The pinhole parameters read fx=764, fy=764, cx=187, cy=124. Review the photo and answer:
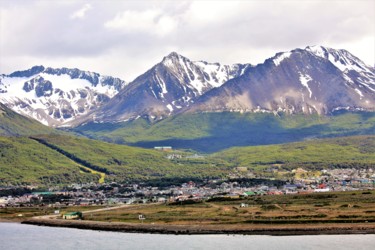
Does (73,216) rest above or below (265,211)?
above

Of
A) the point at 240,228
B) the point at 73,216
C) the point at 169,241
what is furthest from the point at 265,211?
the point at 73,216

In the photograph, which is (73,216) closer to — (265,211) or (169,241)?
(265,211)

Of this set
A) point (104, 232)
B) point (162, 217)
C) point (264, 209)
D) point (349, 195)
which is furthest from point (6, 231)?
point (349, 195)

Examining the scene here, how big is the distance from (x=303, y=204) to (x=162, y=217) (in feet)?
105

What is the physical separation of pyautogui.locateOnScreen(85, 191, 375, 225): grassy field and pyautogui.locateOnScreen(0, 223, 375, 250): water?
1232cm

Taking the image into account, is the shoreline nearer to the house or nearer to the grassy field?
the grassy field

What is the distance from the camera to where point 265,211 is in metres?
147

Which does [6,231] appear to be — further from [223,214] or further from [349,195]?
[349,195]

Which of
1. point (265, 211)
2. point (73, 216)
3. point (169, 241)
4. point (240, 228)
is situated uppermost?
point (73, 216)

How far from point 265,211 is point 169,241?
3494 centimetres

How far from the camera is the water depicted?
10750cm

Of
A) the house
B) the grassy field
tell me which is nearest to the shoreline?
the grassy field

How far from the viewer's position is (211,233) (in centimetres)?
12506

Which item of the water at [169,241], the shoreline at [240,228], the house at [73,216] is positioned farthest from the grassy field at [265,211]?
the water at [169,241]
